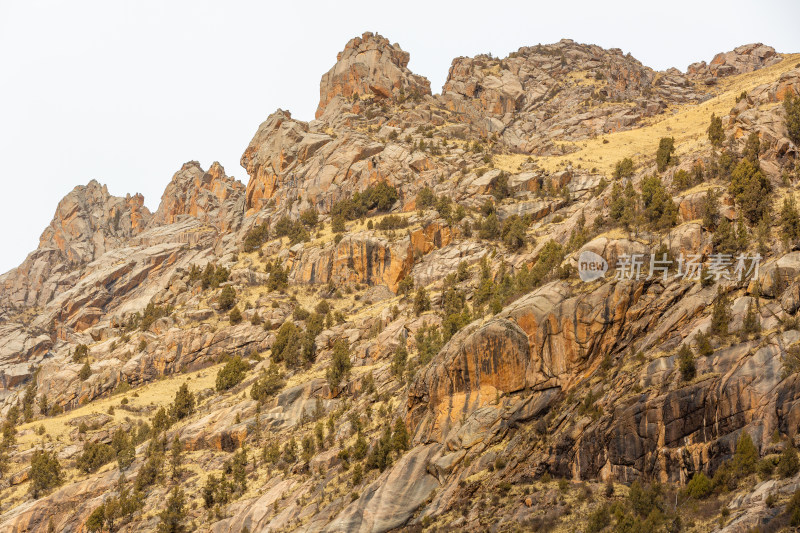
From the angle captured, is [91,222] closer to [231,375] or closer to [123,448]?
[231,375]

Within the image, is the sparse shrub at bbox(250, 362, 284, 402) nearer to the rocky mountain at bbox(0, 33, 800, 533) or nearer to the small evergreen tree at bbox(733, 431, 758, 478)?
the rocky mountain at bbox(0, 33, 800, 533)

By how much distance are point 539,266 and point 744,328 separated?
16741 mm

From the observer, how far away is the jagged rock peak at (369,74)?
115 metres

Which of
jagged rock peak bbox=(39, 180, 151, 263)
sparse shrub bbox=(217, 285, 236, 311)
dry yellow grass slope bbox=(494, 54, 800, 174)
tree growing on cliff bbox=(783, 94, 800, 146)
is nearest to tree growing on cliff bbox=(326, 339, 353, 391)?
sparse shrub bbox=(217, 285, 236, 311)

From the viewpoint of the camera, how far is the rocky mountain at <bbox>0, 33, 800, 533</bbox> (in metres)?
28.7

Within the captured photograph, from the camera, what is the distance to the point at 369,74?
116 m

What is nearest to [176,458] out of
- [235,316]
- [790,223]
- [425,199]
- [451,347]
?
[235,316]

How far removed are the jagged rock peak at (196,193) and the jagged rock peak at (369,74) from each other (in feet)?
96.5

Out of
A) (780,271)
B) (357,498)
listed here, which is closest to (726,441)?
(780,271)

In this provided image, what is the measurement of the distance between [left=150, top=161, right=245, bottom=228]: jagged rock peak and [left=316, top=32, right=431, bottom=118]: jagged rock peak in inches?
1158

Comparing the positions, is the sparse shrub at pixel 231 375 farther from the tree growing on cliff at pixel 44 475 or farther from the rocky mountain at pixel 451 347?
the tree growing on cliff at pixel 44 475

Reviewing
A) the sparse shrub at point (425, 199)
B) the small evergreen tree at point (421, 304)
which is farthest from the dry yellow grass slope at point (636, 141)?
the small evergreen tree at point (421, 304)

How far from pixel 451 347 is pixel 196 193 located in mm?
107735

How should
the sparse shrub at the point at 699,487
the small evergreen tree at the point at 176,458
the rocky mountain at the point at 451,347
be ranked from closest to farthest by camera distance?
the sparse shrub at the point at 699,487 → the rocky mountain at the point at 451,347 → the small evergreen tree at the point at 176,458
